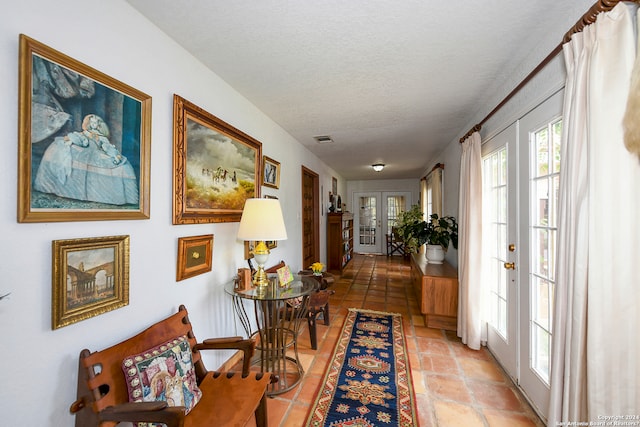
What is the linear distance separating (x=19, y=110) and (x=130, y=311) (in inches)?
38.9

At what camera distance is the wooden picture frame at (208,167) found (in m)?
1.70

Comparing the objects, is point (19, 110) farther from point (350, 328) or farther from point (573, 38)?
point (350, 328)

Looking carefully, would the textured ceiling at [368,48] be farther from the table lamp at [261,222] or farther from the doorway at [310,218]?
the doorway at [310,218]

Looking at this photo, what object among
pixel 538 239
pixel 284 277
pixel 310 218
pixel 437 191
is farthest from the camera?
pixel 310 218

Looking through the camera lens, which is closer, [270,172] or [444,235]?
[270,172]

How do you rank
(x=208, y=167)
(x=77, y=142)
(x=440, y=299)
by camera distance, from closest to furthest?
(x=77, y=142) → (x=208, y=167) → (x=440, y=299)

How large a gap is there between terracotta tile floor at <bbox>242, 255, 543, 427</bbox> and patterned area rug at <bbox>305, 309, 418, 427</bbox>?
8cm

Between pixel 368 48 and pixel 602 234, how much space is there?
5.20 ft

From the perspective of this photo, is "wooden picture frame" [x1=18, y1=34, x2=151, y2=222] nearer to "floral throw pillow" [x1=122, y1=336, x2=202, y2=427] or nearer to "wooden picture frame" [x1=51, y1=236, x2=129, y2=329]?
"wooden picture frame" [x1=51, y1=236, x2=129, y2=329]

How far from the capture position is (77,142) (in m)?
1.13

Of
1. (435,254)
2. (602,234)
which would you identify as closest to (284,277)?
(602,234)

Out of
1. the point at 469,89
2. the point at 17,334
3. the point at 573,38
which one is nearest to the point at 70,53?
Result: the point at 17,334

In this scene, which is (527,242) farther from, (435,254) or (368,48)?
(435,254)

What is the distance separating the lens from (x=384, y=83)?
221 cm
